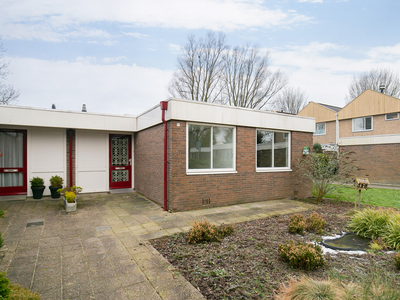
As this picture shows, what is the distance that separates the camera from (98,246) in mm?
4172

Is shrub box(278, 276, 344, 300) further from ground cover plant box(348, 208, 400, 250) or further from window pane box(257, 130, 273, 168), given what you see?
window pane box(257, 130, 273, 168)

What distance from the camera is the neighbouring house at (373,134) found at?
1570 cm

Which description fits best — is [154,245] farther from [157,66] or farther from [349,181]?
[157,66]

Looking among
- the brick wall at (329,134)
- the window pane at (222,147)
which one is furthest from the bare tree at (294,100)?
the window pane at (222,147)

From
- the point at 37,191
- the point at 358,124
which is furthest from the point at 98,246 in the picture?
the point at 358,124

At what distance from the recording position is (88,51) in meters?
10.6

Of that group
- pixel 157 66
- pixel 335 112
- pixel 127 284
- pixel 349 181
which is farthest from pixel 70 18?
pixel 335 112

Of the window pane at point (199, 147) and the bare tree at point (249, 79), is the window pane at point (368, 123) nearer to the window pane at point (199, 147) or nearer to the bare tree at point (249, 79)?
the bare tree at point (249, 79)

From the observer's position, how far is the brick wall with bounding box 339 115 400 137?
1640 centimetres

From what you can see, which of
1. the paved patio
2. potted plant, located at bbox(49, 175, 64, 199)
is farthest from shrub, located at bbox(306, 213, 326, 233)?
potted plant, located at bbox(49, 175, 64, 199)

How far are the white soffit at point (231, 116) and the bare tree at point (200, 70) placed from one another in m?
12.0

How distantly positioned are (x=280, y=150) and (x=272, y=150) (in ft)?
1.45

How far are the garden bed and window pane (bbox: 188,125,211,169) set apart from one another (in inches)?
106

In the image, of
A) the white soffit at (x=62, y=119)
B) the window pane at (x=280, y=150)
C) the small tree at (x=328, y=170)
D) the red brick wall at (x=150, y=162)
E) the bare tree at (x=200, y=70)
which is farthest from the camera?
the bare tree at (x=200, y=70)
